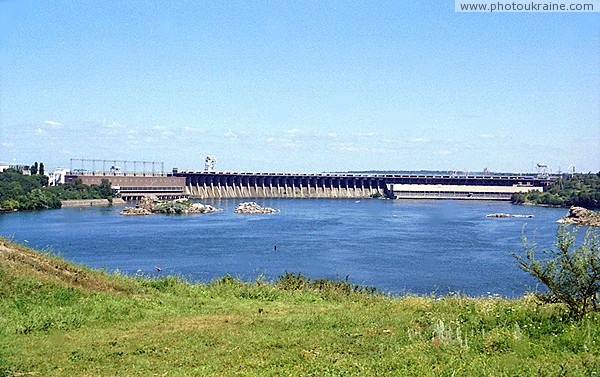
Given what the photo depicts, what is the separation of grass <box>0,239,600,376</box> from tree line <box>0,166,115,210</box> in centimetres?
4010

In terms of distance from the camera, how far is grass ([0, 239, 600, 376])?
4.93m

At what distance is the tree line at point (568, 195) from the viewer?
176 feet

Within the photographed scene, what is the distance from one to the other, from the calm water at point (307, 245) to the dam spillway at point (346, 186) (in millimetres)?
24407

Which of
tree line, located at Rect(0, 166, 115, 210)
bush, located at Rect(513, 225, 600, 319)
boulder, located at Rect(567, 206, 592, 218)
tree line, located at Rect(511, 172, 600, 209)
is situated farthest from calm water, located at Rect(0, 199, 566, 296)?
tree line, located at Rect(511, 172, 600, 209)

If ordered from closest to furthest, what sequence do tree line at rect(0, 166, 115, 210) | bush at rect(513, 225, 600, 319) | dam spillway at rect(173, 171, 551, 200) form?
bush at rect(513, 225, 600, 319) → tree line at rect(0, 166, 115, 210) → dam spillway at rect(173, 171, 551, 200)

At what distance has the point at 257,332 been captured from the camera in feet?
20.9

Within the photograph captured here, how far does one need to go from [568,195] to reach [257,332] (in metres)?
59.2

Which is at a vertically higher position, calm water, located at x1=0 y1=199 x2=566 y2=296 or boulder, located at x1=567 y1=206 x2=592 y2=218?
boulder, located at x1=567 y1=206 x2=592 y2=218

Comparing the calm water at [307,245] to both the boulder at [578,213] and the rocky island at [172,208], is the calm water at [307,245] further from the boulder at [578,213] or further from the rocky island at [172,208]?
the rocky island at [172,208]

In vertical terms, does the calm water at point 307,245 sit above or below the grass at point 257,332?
below

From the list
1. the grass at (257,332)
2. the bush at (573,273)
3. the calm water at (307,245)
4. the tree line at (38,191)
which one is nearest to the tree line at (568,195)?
the calm water at (307,245)

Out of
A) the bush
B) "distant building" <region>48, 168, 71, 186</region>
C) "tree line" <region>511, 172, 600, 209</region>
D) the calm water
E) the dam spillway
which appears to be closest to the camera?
the bush

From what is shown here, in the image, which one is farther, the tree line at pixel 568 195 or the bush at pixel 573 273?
the tree line at pixel 568 195

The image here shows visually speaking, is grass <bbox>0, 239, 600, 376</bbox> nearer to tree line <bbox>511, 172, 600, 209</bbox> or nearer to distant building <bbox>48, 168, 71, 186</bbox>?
tree line <bbox>511, 172, 600, 209</bbox>
